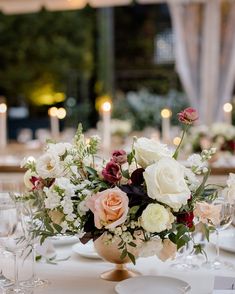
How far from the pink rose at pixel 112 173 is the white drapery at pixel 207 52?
391cm

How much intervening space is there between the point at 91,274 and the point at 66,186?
1.08 feet

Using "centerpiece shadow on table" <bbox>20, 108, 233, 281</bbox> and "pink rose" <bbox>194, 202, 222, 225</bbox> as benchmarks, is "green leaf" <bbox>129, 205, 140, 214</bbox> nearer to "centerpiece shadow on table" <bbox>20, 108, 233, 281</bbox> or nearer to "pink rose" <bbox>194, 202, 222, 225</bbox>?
"centerpiece shadow on table" <bbox>20, 108, 233, 281</bbox>

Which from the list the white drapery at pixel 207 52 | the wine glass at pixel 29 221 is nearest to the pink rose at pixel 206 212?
the wine glass at pixel 29 221

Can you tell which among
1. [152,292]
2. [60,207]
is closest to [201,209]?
[152,292]

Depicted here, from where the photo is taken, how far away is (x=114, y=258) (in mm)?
1438

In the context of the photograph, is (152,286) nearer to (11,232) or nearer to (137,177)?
(137,177)

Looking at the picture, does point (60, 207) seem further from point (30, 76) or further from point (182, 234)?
point (30, 76)

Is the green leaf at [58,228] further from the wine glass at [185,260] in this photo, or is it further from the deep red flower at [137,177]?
the wine glass at [185,260]

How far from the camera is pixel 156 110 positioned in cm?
582

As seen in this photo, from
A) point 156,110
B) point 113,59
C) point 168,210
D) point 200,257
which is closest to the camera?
point 168,210

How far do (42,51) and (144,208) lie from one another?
19.6ft

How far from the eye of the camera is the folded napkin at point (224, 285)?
4.41 ft

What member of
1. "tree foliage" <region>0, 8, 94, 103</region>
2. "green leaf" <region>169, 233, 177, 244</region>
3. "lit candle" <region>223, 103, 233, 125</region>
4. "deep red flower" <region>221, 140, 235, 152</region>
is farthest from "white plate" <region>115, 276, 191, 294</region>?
"tree foliage" <region>0, 8, 94, 103</region>

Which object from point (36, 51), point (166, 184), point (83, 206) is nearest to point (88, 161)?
point (83, 206)
